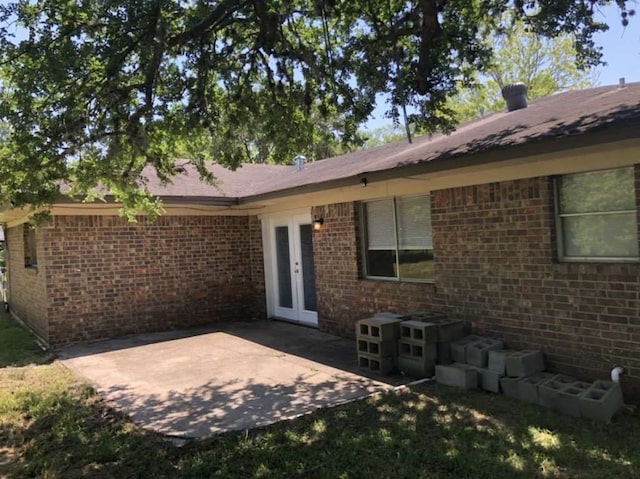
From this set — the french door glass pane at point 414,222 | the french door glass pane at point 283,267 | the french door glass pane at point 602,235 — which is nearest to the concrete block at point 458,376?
the french door glass pane at point 602,235

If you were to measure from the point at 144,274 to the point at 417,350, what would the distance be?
6069mm

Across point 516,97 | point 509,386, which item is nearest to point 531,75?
point 516,97

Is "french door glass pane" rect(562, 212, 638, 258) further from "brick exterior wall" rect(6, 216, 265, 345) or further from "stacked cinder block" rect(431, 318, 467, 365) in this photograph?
"brick exterior wall" rect(6, 216, 265, 345)

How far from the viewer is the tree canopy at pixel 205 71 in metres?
4.98

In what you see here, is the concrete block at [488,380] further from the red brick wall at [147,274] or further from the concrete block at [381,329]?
the red brick wall at [147,274]

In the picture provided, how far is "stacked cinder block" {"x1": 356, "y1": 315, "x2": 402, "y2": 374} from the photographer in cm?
645

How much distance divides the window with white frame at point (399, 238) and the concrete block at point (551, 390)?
2435mm

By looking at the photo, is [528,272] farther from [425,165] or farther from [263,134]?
[263,134]

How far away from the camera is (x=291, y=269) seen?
10.7 meters

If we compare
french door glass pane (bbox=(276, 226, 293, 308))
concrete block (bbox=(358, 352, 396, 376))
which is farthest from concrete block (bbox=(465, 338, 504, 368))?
french door glass pane (bbox=(276, 226, 293, 308))

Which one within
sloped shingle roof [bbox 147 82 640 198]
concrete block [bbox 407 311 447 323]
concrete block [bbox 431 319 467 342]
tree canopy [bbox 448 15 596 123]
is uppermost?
tree canopy [bbox 448 15 596 123]

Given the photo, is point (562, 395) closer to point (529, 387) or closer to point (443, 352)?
point (529, 387)

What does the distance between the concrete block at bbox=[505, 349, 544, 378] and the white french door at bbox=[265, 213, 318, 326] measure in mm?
4839

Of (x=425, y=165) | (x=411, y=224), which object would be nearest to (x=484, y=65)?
(x=425, y=165)
